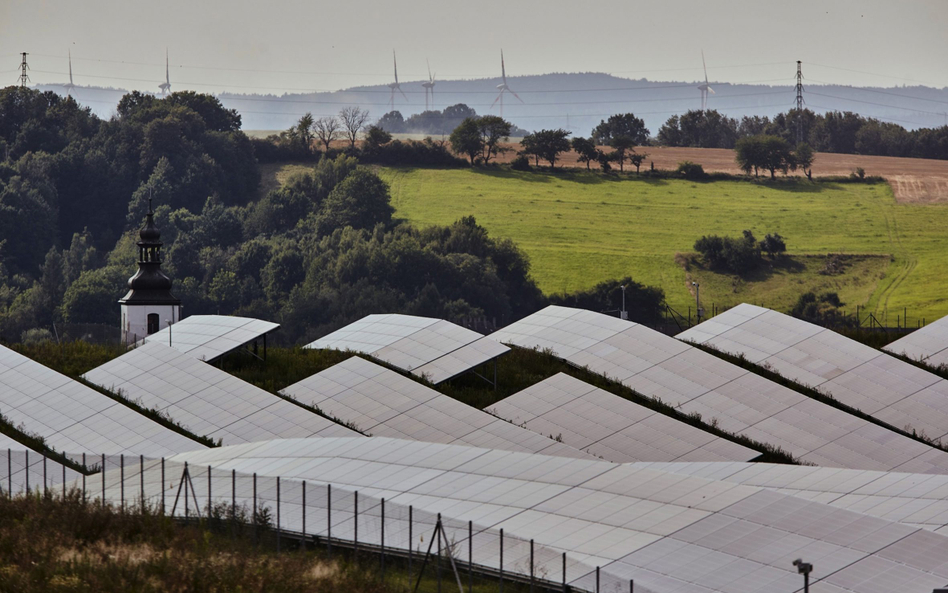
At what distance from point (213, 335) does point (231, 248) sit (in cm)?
11047

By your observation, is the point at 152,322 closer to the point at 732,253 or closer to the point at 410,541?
the point at 410,541

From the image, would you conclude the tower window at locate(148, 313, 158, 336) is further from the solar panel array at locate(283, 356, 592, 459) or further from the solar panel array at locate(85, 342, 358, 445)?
the solar panel array at locate(283, 356, 592, 459)

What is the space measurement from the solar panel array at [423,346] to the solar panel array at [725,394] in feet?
13.4

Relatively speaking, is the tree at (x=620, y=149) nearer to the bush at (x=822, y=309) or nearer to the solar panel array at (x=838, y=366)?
the bush at (x=822, y=309)

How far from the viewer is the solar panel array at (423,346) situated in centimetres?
6450

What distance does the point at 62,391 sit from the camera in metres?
59.0

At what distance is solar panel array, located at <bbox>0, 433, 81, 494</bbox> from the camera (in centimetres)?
4400

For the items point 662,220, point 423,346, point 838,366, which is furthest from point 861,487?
point 662,220

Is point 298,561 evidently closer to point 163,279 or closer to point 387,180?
point 163,279

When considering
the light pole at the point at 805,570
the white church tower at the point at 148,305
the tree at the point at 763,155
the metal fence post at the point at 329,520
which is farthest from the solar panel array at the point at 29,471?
the tree at the point at 763,155

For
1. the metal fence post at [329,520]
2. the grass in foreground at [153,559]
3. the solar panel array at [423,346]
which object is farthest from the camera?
the solar panel array at [423,346]

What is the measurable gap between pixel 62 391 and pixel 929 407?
3808 cm

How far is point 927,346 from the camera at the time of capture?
70.8 metres

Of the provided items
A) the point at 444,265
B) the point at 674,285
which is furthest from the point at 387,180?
the point at 674,285
